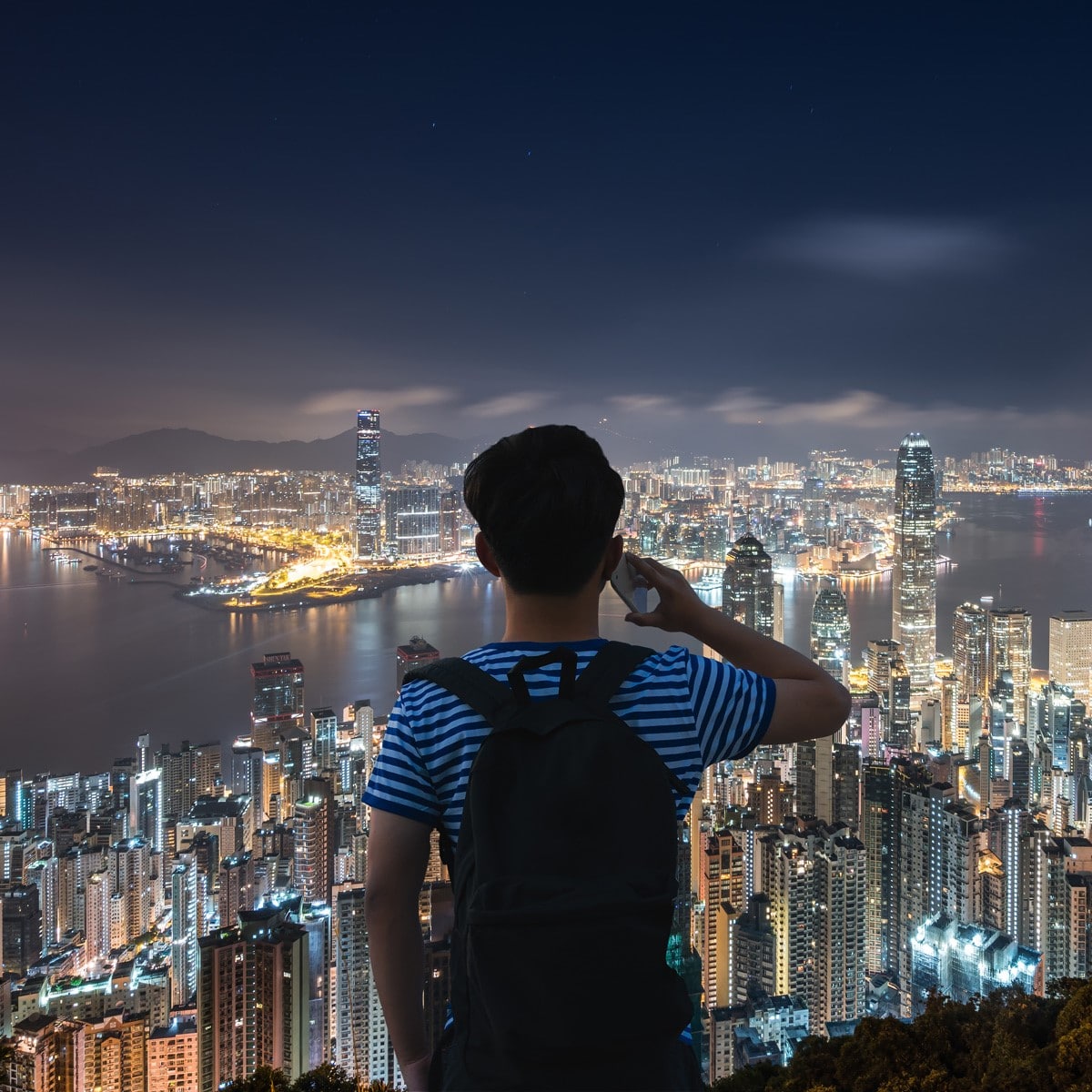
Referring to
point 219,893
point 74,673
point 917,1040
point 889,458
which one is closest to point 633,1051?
point 917,1040

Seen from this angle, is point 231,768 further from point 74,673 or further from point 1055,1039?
point 1055,1039

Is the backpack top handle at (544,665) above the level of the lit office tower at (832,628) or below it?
above

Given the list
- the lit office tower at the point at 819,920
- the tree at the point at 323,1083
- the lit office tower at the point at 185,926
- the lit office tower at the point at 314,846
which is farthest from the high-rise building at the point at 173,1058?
the lit office tower at the point at 819,920

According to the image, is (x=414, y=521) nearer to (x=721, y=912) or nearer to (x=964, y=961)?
(x=721, y=912)

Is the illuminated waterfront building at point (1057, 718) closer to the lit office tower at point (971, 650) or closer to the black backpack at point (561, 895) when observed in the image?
the lit office tower at point (971, 650)

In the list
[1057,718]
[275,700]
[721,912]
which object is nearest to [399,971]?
[721,912]
